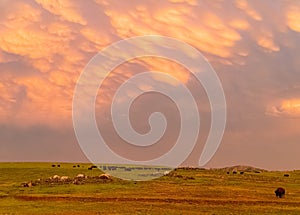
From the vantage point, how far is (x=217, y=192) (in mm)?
62969

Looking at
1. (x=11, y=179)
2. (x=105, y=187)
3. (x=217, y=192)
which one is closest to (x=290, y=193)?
(x=217, y=192)

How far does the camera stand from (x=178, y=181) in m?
79.7

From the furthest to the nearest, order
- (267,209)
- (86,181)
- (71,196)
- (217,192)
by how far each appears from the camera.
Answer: (86,181) < (217,192) < (71,196) < (267,209)

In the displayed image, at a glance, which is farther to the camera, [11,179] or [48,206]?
[11,179]

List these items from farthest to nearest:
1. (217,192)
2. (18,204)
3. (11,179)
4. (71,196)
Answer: (11,179)
(217,192)
(71,196)
(18,204)

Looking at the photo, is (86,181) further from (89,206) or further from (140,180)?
(89,206)

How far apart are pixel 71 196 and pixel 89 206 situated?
10314 mm

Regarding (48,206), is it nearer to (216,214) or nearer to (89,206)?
(89,206)

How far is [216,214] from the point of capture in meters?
43.3

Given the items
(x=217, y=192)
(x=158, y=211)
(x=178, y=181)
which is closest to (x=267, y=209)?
(x=158, y=211)

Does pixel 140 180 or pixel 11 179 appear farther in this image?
pixel 11 179

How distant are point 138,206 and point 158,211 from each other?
14.7 feet

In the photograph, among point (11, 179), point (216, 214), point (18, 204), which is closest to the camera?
point (216, 214)

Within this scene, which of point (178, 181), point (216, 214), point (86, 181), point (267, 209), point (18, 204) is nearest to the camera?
point (216, 214)
